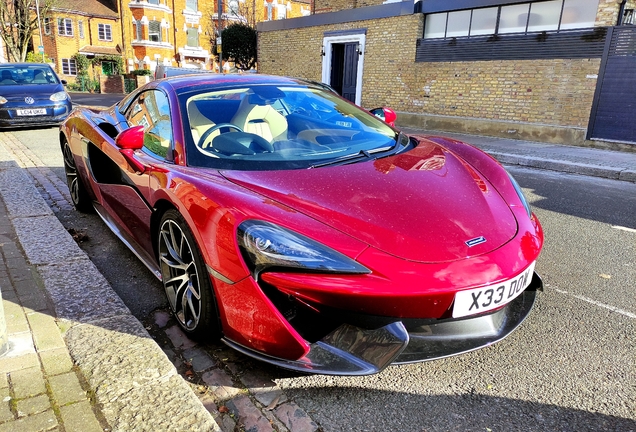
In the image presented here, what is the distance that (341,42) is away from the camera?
617 inches

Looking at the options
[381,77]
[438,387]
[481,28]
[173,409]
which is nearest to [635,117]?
[481,28]

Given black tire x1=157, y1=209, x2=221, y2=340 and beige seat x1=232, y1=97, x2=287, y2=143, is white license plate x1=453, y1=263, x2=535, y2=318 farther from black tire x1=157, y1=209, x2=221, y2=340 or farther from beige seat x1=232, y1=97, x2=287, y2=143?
beige seat x1=232, y1=97, x2=287, y2=143

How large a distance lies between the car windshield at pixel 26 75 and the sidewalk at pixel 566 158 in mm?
10582

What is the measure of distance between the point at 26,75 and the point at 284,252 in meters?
12.3

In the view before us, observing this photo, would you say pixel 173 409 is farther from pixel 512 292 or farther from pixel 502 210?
pixel 502 210

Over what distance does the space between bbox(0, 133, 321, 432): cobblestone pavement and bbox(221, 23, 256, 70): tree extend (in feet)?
92.8

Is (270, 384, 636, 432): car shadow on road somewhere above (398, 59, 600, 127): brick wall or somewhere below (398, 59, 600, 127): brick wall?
below

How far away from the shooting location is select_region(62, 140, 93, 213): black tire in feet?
14.7

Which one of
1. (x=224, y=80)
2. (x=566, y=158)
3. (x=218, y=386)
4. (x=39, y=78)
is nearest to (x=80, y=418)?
(x=218, y=386)

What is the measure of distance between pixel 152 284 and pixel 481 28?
11560 mm

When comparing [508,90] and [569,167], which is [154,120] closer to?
[569,167]

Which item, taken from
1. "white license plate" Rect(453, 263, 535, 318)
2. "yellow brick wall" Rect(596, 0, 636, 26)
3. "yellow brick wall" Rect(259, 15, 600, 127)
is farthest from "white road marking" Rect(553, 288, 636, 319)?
"yellow brick wall" Rect(596, 0, 636, 26)

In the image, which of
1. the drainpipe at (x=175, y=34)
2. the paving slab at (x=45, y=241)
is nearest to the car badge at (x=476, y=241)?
the paving slab at (x=45, y=241)

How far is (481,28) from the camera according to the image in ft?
39.1
